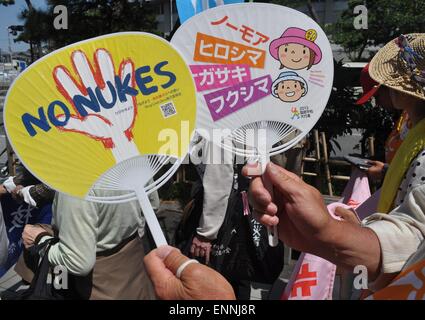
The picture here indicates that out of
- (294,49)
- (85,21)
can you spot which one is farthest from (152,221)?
(85,21)

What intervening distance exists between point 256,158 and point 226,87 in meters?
0.26

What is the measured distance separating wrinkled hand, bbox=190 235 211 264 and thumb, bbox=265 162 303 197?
951 millimetres

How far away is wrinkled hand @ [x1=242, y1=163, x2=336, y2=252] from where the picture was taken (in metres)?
0.80

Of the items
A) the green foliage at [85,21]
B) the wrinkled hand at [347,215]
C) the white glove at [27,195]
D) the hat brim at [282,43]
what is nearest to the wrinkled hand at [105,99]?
the hat brim at [282,43]

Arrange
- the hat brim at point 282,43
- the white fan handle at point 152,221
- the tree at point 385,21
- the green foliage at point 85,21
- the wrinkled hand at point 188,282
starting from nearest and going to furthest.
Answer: the wrinkled hand at point 188,282, the white fan handle at point 152,221, the hat brim at point 282,43, the green foliage at point 85,21, the tree at point 385,21

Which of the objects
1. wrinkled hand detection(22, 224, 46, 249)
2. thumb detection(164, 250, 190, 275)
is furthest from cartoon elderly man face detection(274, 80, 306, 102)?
wrinkled hand detection(22, 224, 46, 249)

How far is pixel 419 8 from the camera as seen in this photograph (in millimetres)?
5090

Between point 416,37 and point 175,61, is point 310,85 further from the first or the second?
point 175,61

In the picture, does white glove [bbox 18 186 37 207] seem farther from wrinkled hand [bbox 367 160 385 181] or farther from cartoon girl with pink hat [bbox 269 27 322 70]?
wrinkled hand [bbox 367 160 385 181]

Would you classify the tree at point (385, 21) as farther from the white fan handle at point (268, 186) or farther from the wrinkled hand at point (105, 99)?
the wrinkled hand at point (105, 99)

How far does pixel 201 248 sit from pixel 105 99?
1.04 meters

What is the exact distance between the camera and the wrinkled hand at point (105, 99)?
84 centimetres

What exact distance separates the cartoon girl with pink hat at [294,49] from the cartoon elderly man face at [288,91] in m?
0.05

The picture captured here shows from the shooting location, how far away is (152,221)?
0.78 m
